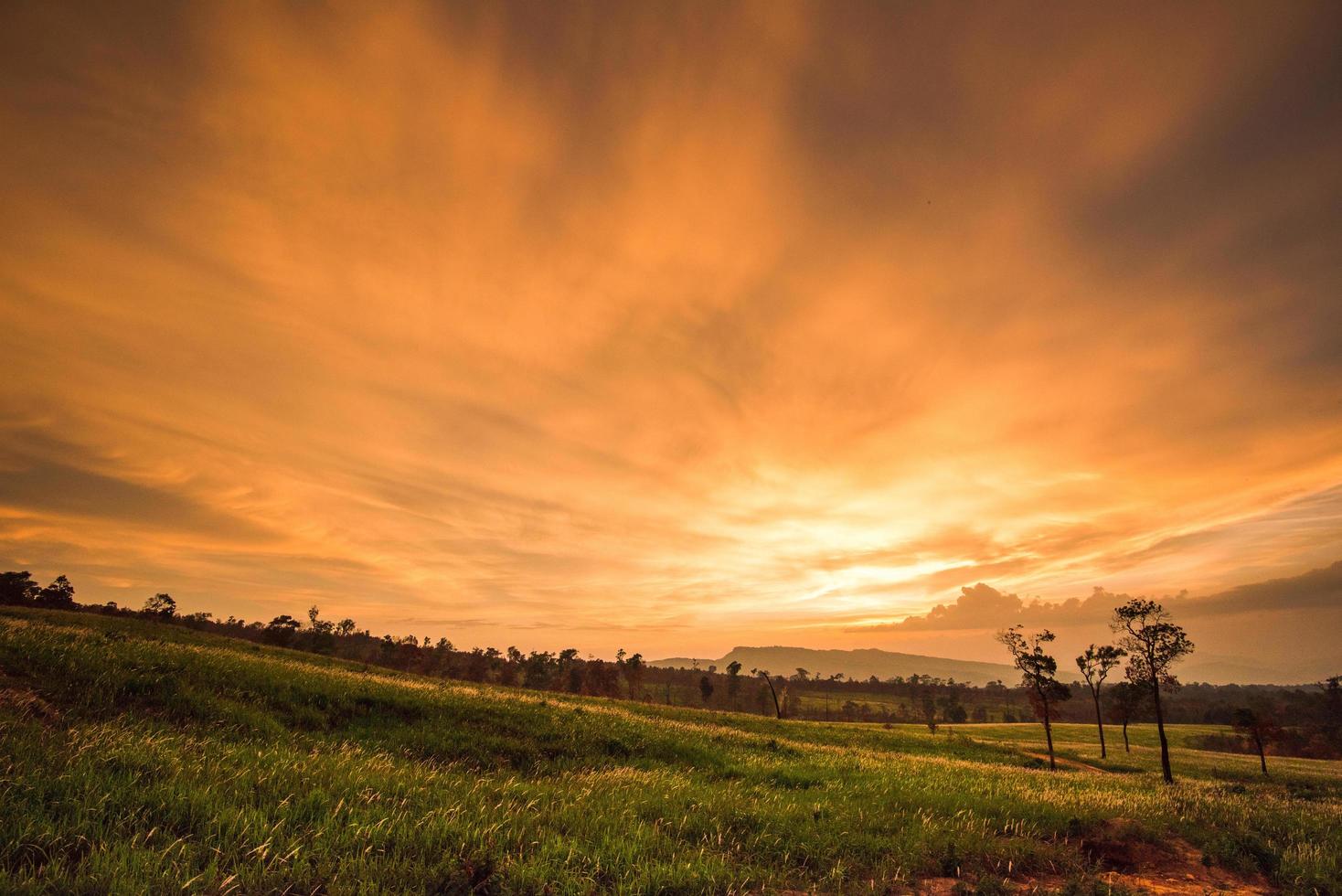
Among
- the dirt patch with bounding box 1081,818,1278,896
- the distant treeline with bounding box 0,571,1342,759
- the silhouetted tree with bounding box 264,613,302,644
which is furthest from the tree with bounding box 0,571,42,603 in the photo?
the dirt patch with bounding box 1081,818,1278,896

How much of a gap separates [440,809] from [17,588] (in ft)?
499

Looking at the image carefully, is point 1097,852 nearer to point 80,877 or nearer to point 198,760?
point 80,877

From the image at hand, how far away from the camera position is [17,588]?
97.3m

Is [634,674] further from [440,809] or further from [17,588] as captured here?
[440,809]

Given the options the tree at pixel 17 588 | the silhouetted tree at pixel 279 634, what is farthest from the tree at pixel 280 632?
the tree at pixel 17 588

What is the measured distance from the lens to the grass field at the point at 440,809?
15.3ft

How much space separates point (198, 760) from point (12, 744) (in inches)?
70.1

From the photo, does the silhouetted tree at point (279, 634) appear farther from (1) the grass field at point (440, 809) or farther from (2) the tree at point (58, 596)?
(1) the grass field at point (440, 809)

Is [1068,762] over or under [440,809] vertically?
under

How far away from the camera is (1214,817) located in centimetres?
1296

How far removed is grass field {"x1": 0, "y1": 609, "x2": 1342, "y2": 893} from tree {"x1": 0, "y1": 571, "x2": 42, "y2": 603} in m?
127

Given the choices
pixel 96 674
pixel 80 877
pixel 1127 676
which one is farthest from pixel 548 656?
pixel 80 877

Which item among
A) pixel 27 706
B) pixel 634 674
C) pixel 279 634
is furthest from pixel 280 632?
pixel 27 706

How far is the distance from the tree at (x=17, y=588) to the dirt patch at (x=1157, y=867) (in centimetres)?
14697
